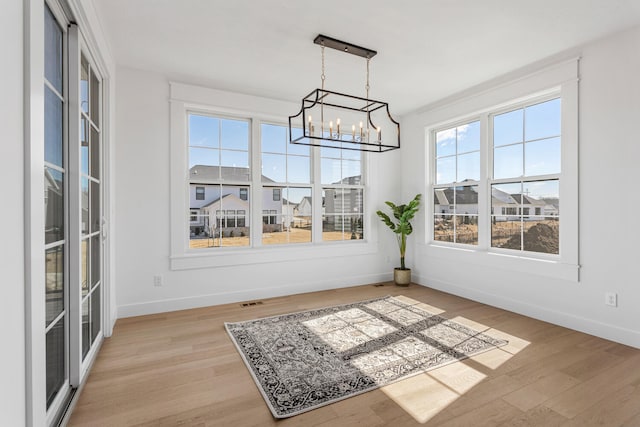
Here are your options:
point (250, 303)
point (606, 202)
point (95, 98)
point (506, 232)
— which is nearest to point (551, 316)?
point (506, 232)

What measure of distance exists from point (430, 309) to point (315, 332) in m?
A: 1.54

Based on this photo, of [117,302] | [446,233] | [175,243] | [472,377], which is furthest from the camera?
[446,233]

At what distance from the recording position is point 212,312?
12.5 ft

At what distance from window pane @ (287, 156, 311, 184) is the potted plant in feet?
4.20

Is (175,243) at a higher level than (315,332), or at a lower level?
higher

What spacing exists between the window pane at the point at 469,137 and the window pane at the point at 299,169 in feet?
7.17

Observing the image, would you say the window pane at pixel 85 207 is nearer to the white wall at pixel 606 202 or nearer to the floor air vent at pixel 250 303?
the floor air vent at pixel 250 303

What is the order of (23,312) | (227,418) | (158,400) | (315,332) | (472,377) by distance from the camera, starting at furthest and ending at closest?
(315,332) < (472,377) < (158,400) < (227,418) < (23,312)

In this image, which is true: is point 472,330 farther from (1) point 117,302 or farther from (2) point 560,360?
(1) point 117,302

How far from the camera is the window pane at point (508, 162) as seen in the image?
152 inches

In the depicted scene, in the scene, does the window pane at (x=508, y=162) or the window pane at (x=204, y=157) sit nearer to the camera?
the window pane at (x=508, y=162)

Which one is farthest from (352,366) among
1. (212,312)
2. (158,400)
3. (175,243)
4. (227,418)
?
(175,243)

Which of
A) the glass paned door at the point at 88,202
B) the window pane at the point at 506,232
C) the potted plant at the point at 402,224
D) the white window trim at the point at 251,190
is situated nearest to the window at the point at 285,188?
the white window trim at the point at 251,190

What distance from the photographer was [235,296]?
4.20 meters
